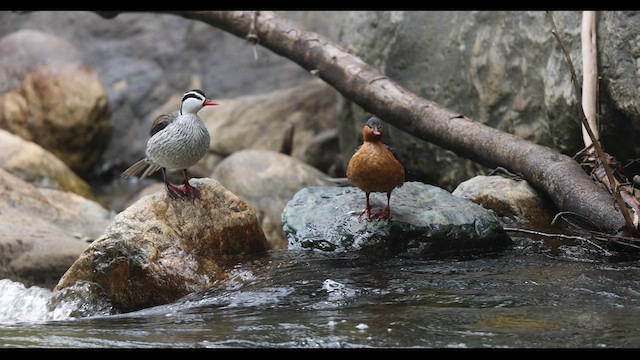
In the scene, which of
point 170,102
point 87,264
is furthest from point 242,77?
point 87,264

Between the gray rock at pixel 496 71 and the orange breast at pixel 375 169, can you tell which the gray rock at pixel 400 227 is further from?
the gray rock at pixel 496 71

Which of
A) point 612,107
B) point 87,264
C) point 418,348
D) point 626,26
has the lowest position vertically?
point 418,348

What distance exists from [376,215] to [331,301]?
1.14 m

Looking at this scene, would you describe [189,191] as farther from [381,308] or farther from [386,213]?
[381,308]

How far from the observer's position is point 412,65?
896 cm

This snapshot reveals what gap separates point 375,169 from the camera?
555 centimetres

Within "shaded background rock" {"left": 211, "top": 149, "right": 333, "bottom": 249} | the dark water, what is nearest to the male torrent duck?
the dark water

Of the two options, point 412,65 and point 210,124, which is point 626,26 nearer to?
point 412,65

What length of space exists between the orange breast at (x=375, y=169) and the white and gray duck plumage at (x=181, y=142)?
1001 millimetres

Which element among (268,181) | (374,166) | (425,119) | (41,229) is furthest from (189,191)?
(268,181)

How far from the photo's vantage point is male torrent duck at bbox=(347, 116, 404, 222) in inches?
219

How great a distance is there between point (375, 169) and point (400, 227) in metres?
0.46

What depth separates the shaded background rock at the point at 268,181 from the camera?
29.2 feet

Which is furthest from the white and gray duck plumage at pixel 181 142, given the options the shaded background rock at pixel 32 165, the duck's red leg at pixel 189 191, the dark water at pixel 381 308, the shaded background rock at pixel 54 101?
the shaded background rock at pixel 54 101
